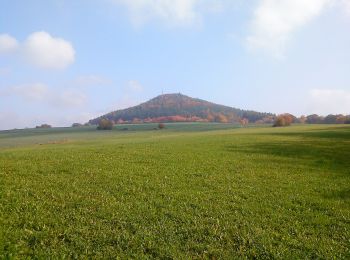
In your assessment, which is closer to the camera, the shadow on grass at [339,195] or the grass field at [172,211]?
the grass field at [172,211]

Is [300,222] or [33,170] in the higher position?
[33,170]

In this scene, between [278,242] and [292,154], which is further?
[292,154]

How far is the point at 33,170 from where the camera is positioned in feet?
74.5

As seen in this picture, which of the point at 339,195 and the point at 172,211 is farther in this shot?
the point at 339,195

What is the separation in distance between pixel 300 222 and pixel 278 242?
249 centimetres

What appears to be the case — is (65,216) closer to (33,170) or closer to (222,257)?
(222,257)

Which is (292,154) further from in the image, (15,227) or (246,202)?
(15,227)

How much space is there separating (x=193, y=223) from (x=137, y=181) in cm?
718

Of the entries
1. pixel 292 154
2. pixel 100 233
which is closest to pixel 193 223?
pixel 100 233

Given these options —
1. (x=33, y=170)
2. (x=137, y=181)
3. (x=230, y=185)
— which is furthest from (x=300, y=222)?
(x=33, y=170)

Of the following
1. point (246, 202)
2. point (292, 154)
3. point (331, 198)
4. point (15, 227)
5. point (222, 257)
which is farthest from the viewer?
point (292, 154)

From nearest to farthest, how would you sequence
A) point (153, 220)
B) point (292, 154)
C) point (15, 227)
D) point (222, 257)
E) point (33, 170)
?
point (222, 257)
point (15, 227)
point (153, 220)
point (33, 170)
point (292, 154)

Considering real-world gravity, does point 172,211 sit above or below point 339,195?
above

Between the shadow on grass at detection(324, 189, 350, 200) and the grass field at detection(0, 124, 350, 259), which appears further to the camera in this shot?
the shadow on grass at detection(324, 189, 350, 200)
